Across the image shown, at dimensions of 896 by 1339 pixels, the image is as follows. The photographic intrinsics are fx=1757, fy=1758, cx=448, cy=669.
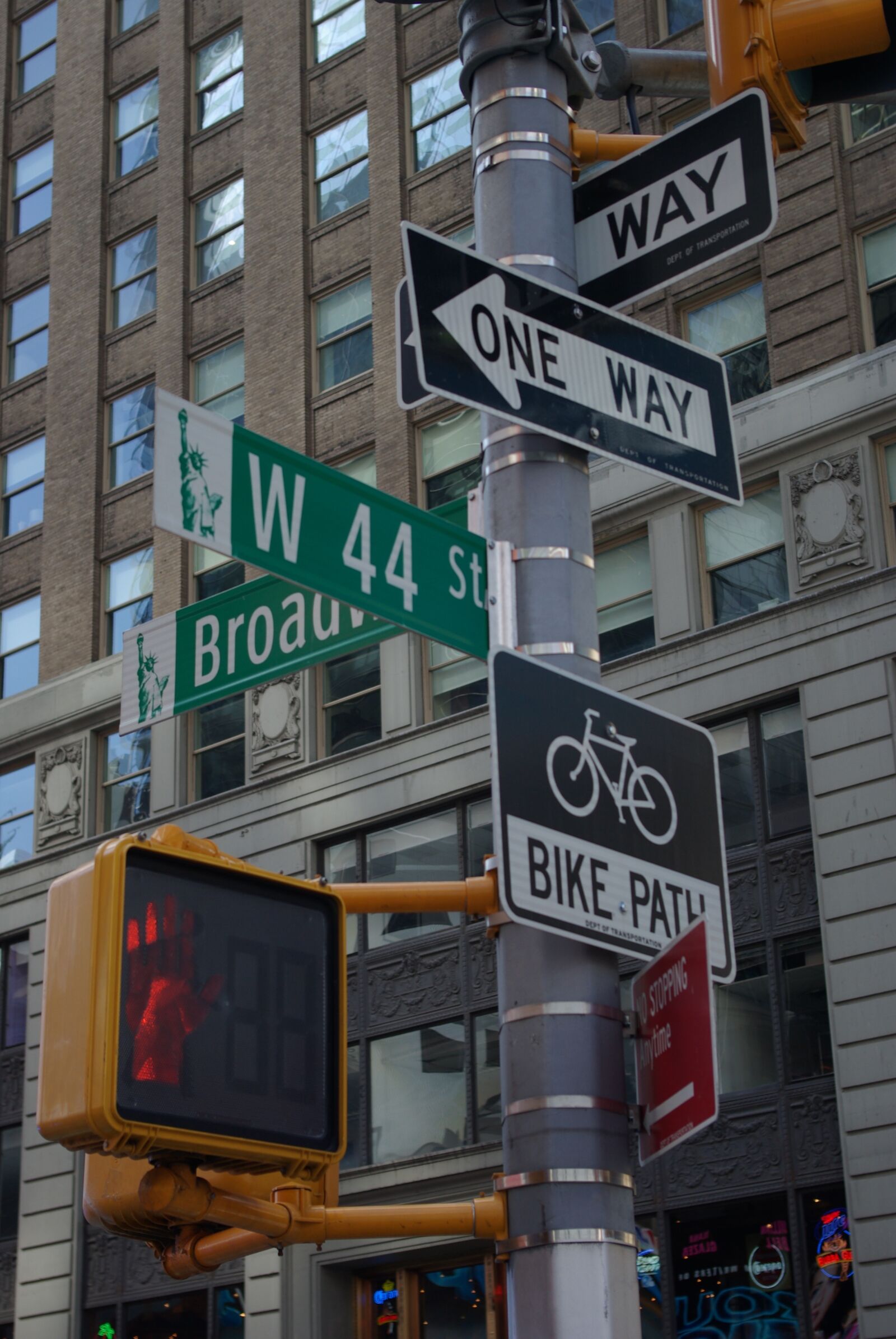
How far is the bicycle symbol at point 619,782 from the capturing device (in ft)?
14.1

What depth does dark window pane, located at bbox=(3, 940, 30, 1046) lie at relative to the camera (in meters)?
29.8

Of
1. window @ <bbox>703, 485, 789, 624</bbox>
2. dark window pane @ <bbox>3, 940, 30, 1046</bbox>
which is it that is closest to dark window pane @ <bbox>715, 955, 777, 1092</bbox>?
window @ <bbox>703, 485, 789, 624</bbox>

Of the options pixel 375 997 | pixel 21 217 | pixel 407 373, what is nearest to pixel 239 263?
pixel 21 217

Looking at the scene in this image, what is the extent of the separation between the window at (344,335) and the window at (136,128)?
23.1 feet

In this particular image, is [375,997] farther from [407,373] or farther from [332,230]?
[407,373]

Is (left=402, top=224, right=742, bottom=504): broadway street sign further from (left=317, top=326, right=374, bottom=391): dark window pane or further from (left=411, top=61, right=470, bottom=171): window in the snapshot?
(left=411, top=61, right=470, bottom=171): window

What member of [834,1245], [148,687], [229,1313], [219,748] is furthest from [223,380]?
[148,687]

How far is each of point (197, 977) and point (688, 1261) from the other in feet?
60.6

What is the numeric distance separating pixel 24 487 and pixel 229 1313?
16.3 m

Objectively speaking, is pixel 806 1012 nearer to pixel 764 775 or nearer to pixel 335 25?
pixel 764 775

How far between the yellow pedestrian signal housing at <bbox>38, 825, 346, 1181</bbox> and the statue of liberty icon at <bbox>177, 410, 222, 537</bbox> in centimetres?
100

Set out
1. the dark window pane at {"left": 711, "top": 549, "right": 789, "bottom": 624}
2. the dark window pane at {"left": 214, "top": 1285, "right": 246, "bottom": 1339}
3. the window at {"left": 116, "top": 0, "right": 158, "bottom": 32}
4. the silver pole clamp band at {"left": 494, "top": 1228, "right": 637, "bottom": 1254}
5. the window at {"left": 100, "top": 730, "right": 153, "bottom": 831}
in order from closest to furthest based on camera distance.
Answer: the silver pole clamp band at {"left": 494, "top": 1228, "right": 637, "bottom": 1254} < the dark window pane at {"left": 711, "top": 549, "right": 789, "bottom": 624} < the dark window pane at {"left": 214, "top": 1285, "right": 246, "bottom": 1339} < the window at {"left": 100, "top": 730, "right": 153, "bottom": 831} < the window at {"left": 116, "top": 0, "right": 158, "bottom": 32}

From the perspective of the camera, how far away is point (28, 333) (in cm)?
3522

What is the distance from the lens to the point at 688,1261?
2055 centimetres
